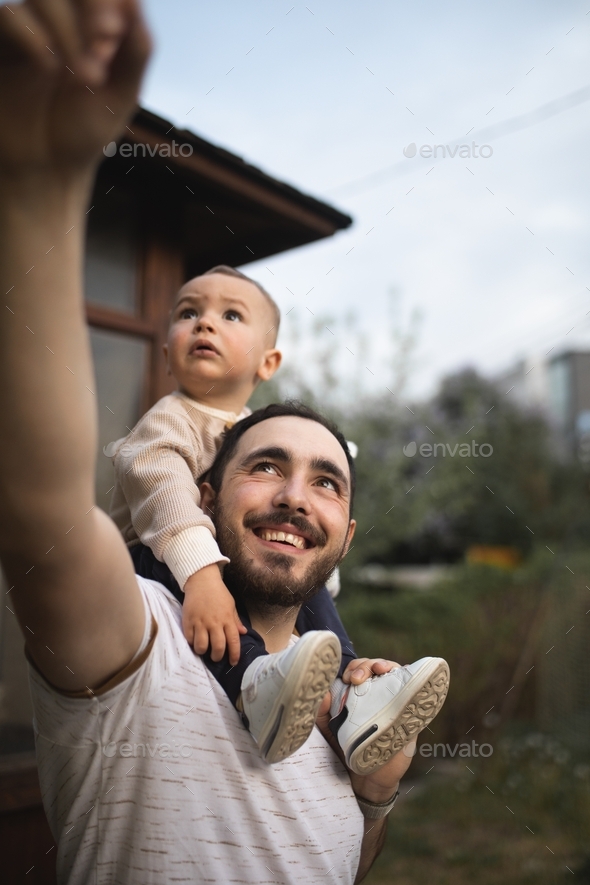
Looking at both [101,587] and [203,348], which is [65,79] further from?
[203,348]

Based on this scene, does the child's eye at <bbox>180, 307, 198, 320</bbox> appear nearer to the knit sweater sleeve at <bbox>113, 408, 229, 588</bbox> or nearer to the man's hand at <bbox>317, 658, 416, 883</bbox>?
the knit sweater sleeve at <bbox>113, 408, 229, 588</bbox>

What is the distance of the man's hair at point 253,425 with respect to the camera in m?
1.45

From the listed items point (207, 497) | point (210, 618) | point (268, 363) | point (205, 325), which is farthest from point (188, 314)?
point (210, 618)

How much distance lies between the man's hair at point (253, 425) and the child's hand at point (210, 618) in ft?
0.90

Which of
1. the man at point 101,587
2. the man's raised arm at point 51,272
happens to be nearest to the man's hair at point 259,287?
the man at point 101,587

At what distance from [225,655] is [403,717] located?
325 mm

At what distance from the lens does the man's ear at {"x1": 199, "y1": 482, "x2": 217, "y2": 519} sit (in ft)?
4.75

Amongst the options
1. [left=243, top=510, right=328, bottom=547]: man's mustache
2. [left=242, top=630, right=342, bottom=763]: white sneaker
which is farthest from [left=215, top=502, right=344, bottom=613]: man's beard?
[left=242, top=630, right=342, bottom=763]: white sneaker

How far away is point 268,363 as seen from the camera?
167 cm

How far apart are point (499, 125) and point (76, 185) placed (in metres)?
5.26

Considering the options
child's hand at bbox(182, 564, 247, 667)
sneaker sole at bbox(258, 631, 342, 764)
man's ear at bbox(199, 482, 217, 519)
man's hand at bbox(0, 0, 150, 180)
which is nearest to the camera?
man's hand at bbox(0, 0, 150, 180)

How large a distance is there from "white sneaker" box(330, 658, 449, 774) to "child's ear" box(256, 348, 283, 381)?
747 millimetres

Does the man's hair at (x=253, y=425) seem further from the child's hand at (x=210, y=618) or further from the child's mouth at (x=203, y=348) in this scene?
the child's hand at (x=210, y=618)

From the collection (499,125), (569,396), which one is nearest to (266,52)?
(499,125)
